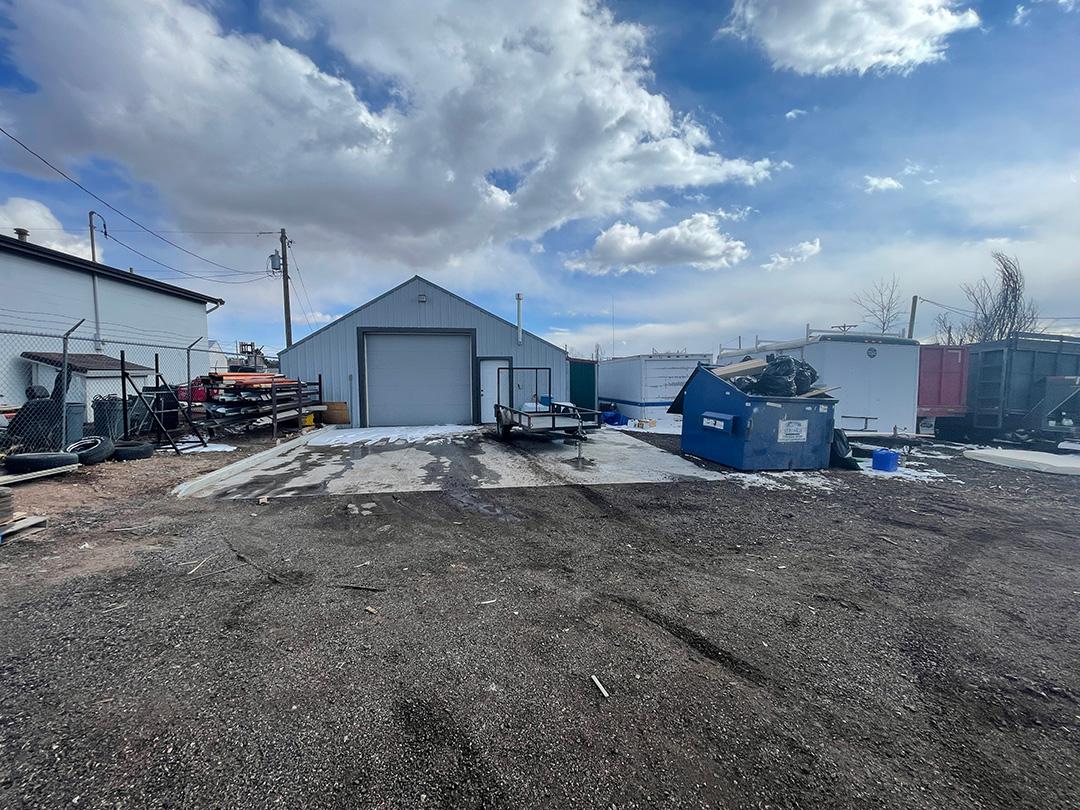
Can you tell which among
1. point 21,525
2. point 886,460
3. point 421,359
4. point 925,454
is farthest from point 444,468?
point 925,454

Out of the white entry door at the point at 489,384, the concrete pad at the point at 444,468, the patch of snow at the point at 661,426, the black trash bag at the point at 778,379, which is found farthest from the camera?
the white entry door at the point at 489,384

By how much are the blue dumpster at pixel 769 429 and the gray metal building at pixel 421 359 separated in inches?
306

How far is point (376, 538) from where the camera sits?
4.69 m

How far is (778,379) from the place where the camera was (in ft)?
27.7

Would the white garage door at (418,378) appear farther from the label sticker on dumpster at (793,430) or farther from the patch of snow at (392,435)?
the label sticker on dumpster at (793,430)

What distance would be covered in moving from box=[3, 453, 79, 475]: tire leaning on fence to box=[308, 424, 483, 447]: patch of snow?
5.21 meters

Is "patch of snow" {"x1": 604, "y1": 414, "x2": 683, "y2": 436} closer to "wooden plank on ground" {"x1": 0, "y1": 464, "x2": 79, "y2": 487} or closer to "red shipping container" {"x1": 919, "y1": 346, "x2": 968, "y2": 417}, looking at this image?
"red shipping container" {"x1": 919, "y1": 346, "x2": 968, "y2": 417}

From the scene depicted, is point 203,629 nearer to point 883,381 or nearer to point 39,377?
point 883,381

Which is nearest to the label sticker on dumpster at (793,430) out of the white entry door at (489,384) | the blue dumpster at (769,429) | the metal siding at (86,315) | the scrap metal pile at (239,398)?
the blue dumpster at (769,429)

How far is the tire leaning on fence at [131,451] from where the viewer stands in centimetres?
772

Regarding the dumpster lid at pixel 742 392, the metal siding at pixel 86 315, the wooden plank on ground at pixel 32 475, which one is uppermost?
the metal siding at pixel 86 315

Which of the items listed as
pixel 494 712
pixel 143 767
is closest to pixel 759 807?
pixel 494 712

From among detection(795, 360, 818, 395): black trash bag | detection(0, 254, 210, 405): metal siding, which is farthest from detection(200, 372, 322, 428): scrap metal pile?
detection(795, 360, 818, 395): black trash bag

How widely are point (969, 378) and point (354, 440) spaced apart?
57.0 feet
